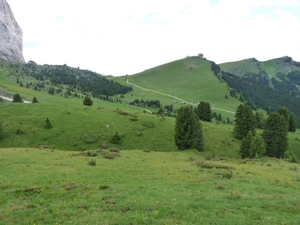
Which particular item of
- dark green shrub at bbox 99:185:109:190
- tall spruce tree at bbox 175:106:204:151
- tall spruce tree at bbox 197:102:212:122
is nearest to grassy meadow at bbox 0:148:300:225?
dark green shrub at bbox 99:185:109:190

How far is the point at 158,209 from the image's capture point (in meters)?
19.4

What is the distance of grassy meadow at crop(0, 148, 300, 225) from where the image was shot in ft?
59.2

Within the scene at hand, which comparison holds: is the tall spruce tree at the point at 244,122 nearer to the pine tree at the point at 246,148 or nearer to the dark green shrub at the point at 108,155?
the pine tree at the point at 246,148

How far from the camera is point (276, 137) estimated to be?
97750 mm

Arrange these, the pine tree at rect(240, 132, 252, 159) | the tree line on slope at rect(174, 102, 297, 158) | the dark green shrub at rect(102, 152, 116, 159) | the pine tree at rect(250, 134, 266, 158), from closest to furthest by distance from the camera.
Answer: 1. the dark green shrub at rect(102, 152, 116, 159)
2. the pine tree at rect(250, 134, 266, 158)
3. the tree line on slope at rect(174, 102, 297, 158)
4. the pine tree at rect(240, 132, 252, 159)

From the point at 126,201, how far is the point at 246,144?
69.5 metres

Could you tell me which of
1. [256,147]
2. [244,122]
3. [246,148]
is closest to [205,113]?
[244,122]

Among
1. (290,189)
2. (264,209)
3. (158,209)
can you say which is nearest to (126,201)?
(158,209)

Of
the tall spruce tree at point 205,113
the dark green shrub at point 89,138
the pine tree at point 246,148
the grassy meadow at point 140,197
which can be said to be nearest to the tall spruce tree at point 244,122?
the pine tree at point 246,148

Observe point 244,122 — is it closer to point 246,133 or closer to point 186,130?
point 246,133

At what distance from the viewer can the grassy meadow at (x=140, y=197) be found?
18047 millimetres

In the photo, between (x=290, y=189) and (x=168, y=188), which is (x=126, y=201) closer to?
(x=168, y=188)

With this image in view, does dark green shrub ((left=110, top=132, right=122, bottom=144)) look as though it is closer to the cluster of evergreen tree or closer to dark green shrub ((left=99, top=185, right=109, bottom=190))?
the cluster of evergreen tree

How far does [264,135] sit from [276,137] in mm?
4189
